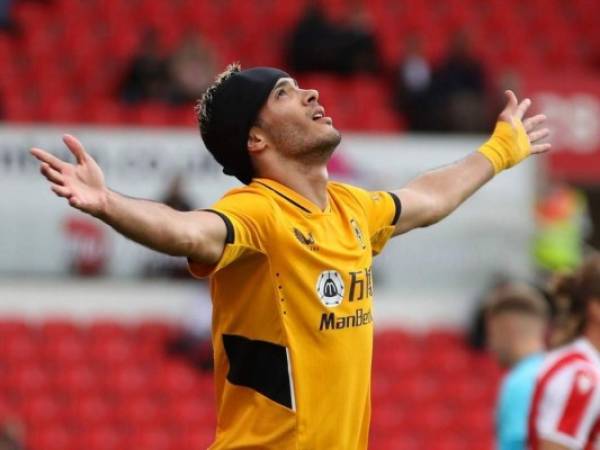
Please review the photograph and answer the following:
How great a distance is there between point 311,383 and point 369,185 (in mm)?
8584

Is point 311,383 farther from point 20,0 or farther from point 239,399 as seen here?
point 20,0

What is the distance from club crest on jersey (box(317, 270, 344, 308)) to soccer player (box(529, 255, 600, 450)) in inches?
46.1

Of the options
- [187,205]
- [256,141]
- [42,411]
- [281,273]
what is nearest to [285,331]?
[281,273]

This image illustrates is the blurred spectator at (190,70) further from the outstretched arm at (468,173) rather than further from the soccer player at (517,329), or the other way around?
the outstretched arm at (468,173)

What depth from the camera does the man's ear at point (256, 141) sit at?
4.70 m

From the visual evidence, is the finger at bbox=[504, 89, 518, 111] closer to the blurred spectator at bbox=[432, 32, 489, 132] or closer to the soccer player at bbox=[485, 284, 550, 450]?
the soccer player at bbox=[485, 284, 550, 450]

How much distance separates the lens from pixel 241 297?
14.8 feet

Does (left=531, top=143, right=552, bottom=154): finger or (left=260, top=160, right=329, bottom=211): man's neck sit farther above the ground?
(left=531, top=143, right=552, bottom=154): finger

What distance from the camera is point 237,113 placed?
4707 mm

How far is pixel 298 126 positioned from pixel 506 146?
998 mm

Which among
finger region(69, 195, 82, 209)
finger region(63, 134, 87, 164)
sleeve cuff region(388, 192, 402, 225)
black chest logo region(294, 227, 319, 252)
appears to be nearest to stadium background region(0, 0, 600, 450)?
sleeve cuff region(388, 192, 402, 225)

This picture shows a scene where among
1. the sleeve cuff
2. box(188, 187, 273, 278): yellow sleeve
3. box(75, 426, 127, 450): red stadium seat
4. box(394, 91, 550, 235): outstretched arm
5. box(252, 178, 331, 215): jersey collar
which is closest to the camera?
box(188, 187, 273, 278): yellow sleeve

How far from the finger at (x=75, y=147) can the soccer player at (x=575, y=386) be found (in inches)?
80.7

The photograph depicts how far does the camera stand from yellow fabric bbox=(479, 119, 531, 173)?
17.6ft
